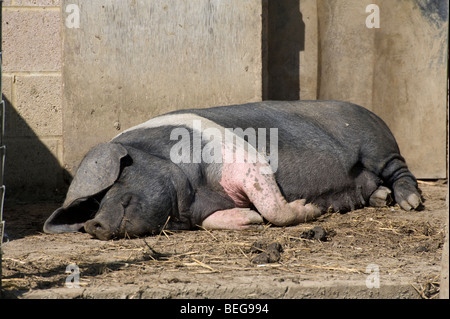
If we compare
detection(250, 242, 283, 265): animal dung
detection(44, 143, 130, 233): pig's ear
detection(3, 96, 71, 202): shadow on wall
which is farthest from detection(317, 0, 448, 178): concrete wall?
detection(250, 242, 283, 265): animal dung

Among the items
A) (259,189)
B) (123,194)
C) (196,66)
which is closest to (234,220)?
(259,189)

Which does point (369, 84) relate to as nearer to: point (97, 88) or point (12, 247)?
point (97, 88)

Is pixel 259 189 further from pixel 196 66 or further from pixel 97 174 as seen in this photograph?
pixel 196 66

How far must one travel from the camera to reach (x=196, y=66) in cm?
574

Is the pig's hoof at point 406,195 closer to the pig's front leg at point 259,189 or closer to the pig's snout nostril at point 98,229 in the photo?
the pig's front leg at point 259,189

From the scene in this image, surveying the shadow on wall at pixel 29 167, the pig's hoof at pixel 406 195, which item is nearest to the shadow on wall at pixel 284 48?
the pig's hoof at pixel 406 195

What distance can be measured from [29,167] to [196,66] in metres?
1.76

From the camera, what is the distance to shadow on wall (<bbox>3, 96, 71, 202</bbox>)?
19.6 ft

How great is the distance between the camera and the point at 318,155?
16.6 ft

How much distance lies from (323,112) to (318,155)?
1.78 ft

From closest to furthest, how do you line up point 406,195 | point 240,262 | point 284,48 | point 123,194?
1. point 240,262
2. point 123,194
3. point 406,195
4. point 284,48

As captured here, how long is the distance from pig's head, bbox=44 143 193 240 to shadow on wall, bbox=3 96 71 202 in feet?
5.13

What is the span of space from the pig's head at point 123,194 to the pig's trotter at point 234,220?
0.20 metres
